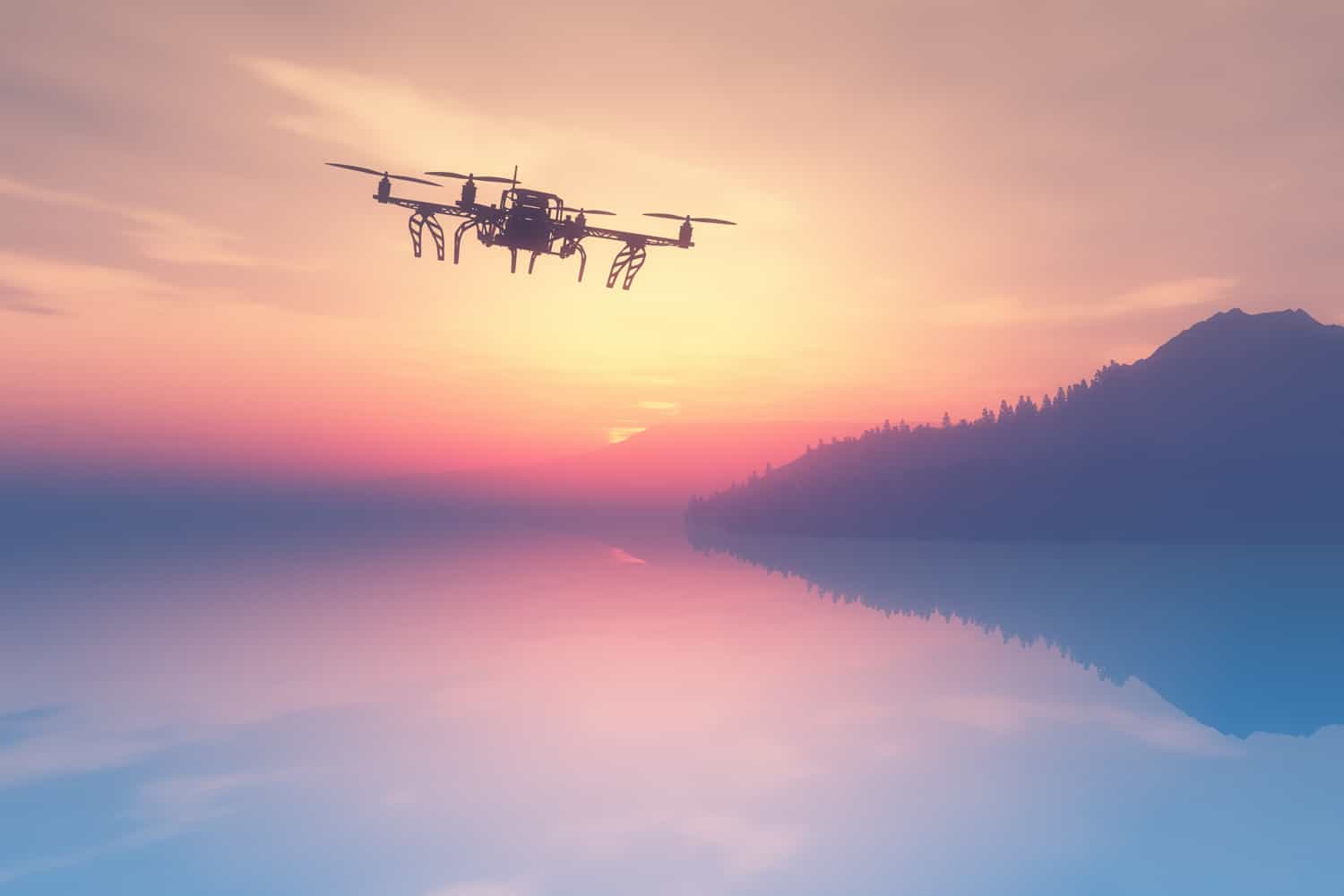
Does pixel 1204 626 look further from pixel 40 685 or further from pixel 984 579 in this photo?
pixel 40 685

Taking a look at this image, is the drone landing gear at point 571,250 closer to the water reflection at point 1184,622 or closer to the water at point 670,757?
the water at point 670,757

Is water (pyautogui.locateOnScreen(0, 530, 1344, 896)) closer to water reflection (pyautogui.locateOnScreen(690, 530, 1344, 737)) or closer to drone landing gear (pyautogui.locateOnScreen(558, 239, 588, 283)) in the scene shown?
water reflection (pyautogui.locateOnScreen(690, 530, 1344, 737))

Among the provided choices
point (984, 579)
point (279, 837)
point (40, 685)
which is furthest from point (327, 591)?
point (984, 579)

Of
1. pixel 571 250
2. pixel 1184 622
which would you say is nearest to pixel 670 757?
pixel 571 250

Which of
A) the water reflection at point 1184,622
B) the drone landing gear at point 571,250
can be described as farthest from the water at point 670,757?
the drone landing gear at point 571,250

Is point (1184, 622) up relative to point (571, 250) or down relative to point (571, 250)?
down

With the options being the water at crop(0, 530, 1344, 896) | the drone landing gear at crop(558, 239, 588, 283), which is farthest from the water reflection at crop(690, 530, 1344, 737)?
the drone landing gear at crop(558, 239, 588, 283)

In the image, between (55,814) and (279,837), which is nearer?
(279,837)

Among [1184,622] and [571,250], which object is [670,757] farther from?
[1184,622]
